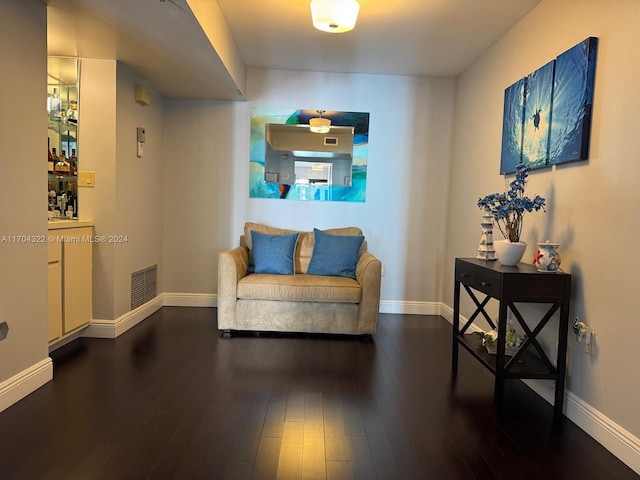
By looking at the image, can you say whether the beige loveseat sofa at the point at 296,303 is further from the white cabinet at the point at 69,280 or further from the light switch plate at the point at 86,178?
the light switch plate at the point at 86,178

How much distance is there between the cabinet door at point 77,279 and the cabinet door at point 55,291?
0.19 feet

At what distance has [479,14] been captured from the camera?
9.02 feet

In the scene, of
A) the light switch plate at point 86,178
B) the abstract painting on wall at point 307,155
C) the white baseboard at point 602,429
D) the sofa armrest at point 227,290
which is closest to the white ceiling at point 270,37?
the abstract painting on wall at point 307,155

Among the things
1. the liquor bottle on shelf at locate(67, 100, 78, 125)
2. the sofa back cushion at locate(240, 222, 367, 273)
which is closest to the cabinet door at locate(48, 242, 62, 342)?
the liquor bottle on shelf at locate(67, 100, 78, 125)

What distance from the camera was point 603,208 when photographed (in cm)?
191

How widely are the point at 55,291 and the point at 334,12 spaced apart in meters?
2.48

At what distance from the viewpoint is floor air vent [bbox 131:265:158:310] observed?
3486 millimetres

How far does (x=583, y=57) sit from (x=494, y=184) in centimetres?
114

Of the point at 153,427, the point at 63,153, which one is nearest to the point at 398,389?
the point at 153,427

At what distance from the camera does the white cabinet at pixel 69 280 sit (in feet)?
8.66

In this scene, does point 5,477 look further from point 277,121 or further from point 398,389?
point 277,121

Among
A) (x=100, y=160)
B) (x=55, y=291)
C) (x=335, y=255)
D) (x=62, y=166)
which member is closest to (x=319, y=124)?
(x=335, y=255)

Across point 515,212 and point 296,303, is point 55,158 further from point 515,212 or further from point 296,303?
point 515,212

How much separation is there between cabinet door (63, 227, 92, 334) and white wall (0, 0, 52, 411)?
53cm
